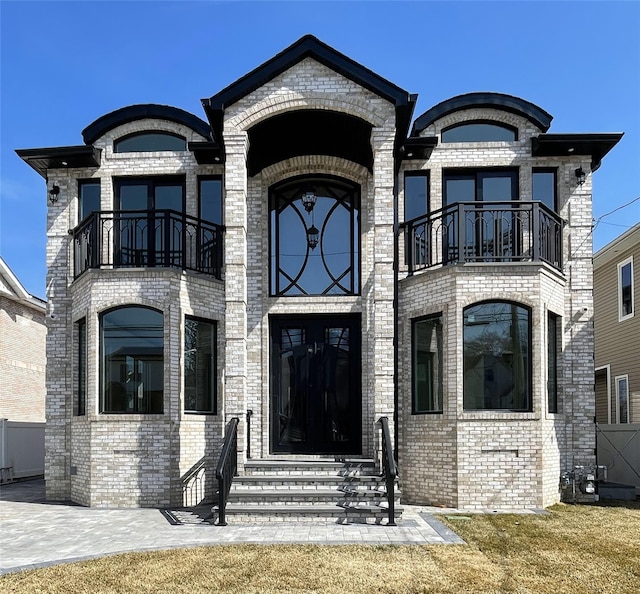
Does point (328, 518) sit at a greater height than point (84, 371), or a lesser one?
lesser

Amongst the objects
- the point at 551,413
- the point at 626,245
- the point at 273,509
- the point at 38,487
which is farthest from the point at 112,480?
the point at 626,245

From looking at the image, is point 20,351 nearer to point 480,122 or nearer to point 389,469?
point 389,469

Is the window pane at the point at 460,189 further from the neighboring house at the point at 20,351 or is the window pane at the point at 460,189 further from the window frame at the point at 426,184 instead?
the neighboring house at the point at 20,351

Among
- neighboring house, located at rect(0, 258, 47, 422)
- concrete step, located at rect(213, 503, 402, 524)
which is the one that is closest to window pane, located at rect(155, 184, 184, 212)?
concrete step, located at rect(213, 503, 402, 524)

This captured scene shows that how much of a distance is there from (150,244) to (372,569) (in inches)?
298

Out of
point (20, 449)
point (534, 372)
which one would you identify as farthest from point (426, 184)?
point (20, 449)

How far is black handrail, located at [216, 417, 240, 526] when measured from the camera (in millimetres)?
8758

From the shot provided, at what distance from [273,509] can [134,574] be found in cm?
286

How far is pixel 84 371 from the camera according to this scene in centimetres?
1186

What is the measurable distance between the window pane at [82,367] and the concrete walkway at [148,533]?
2113mm

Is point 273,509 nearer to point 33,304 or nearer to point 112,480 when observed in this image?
point 112,480

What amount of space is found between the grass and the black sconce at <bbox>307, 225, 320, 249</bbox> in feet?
20.1

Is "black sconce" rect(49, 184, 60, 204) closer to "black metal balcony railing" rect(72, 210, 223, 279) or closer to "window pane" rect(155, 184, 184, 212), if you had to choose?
"black metal balcony railing" rect(72, 210, 223, 279)

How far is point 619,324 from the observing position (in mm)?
Result: 16625
